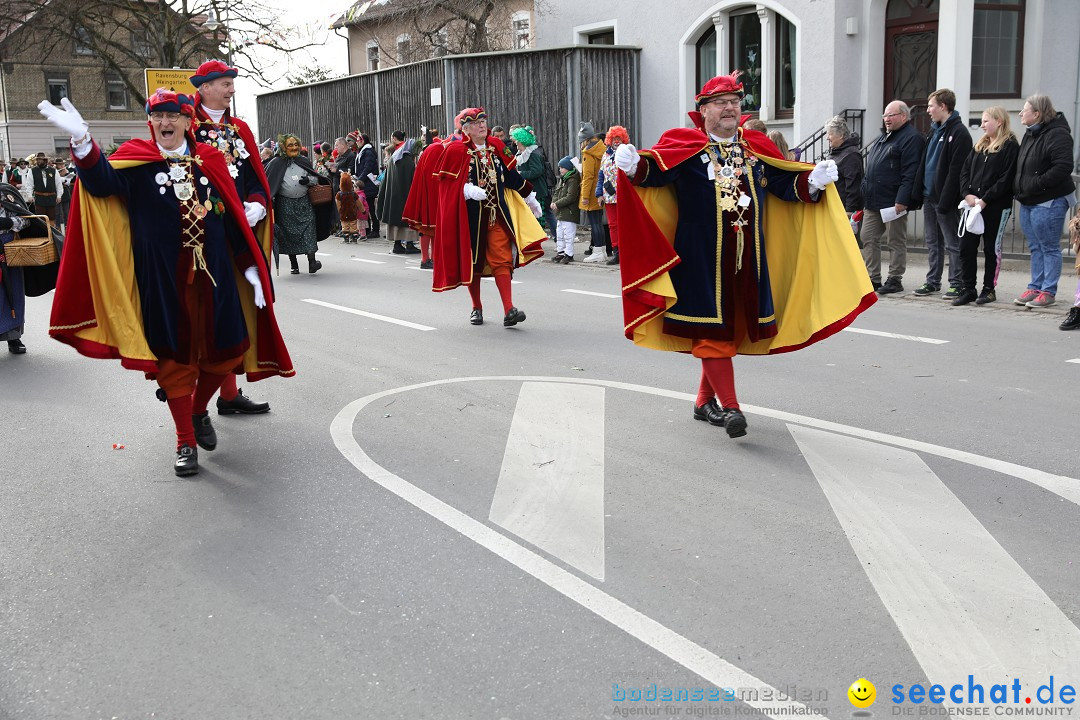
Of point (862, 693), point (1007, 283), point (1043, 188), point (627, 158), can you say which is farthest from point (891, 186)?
point (862, 693)

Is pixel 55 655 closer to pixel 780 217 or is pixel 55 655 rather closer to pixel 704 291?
pixel 704 291

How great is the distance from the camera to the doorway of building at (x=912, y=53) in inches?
670

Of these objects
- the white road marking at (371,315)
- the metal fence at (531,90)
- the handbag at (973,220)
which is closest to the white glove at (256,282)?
the white road marking at (371,315)

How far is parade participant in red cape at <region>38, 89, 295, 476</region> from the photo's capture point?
566cm

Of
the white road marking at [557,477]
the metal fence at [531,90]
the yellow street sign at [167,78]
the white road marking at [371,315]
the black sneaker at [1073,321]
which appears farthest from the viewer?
the yellow street sign at [167,78]

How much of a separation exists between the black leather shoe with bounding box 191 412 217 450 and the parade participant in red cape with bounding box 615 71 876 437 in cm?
237

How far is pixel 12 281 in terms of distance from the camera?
9.36 meters

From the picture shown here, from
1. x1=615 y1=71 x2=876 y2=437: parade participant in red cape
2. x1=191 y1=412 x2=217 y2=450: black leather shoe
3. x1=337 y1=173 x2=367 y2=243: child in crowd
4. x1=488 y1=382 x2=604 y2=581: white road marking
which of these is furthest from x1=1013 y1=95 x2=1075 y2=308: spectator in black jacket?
x1=337 y1=173 x2=367 y2=243: child in crowd

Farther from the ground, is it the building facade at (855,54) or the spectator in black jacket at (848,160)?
the building facade at (855,54)

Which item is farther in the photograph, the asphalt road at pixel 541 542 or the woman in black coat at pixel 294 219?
the woman in black coat at pixel 294 219

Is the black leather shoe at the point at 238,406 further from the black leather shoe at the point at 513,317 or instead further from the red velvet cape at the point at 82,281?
the black leather shoe at the point at 513,317

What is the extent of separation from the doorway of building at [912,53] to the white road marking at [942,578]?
13066 mm

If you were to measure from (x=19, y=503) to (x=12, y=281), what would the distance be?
4.55m

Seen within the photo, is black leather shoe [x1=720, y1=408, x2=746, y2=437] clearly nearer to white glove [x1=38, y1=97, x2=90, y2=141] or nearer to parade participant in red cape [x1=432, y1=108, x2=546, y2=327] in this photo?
white glove [x1=38, y1=97, x2=90, y2=141]
